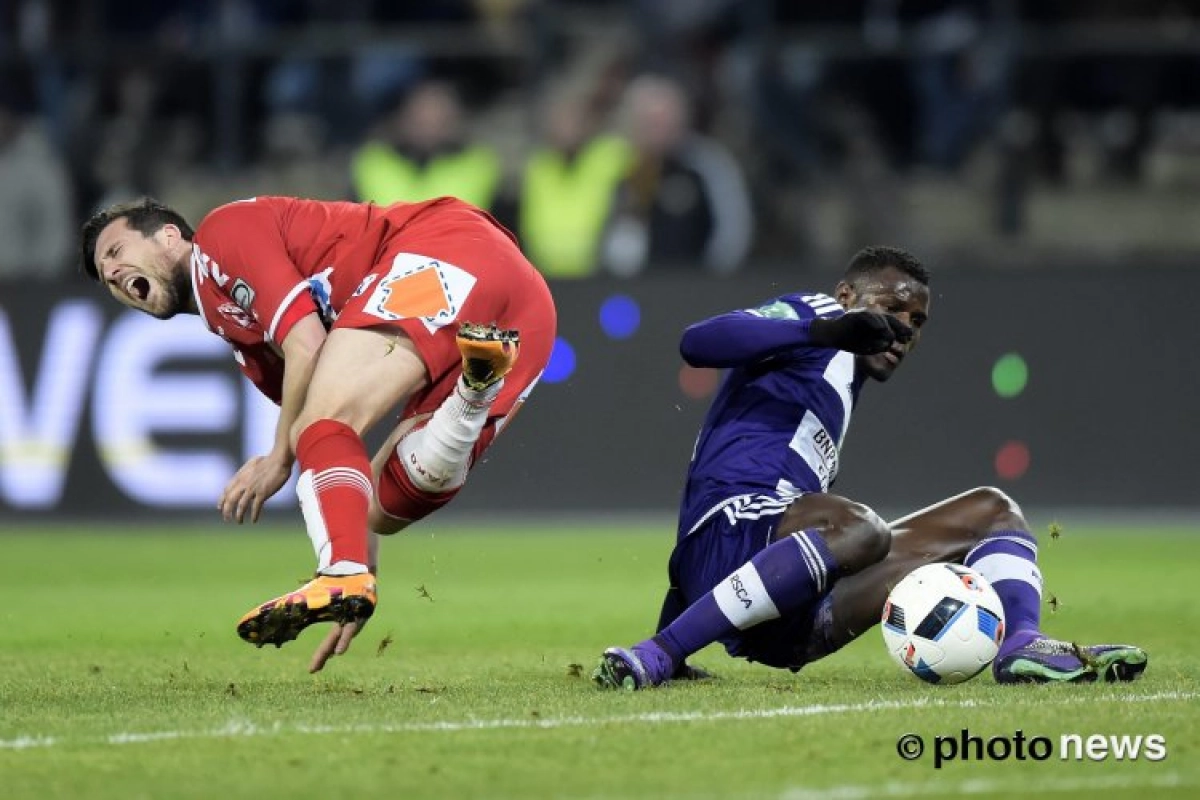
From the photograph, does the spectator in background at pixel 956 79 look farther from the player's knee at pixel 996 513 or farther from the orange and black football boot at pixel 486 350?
the orange and black football boot at pixel 486 350

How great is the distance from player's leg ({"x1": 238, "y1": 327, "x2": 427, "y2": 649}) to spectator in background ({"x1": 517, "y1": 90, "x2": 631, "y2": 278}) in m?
8.51

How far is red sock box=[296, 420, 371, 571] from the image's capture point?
5.79 m

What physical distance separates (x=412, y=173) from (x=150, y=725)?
9951 mm

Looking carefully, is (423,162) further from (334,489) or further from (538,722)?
(538,722)

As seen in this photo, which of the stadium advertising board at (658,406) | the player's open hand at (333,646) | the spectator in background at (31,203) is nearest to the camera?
the player's open hand at (333,646)

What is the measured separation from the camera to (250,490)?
239 inches

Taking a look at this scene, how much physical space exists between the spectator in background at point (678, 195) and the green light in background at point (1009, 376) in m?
2.00

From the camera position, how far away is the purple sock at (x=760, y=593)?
5.83 meters

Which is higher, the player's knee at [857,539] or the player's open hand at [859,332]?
the player's open hand at [859,332]

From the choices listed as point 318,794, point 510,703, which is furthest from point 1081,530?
point 318,794

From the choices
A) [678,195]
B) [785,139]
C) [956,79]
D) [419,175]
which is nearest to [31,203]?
[419,175]

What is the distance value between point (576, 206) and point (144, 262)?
27.3 feet

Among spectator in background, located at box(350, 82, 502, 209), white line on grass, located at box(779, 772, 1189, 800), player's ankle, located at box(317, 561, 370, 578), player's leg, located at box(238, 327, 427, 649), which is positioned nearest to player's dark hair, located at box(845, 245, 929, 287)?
player's leg, located at box(238, 327, 427, 649)

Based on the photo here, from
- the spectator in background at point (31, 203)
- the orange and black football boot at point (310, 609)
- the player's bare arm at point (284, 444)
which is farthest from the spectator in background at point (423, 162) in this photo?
the orange and black football boot at point (310, 609)
